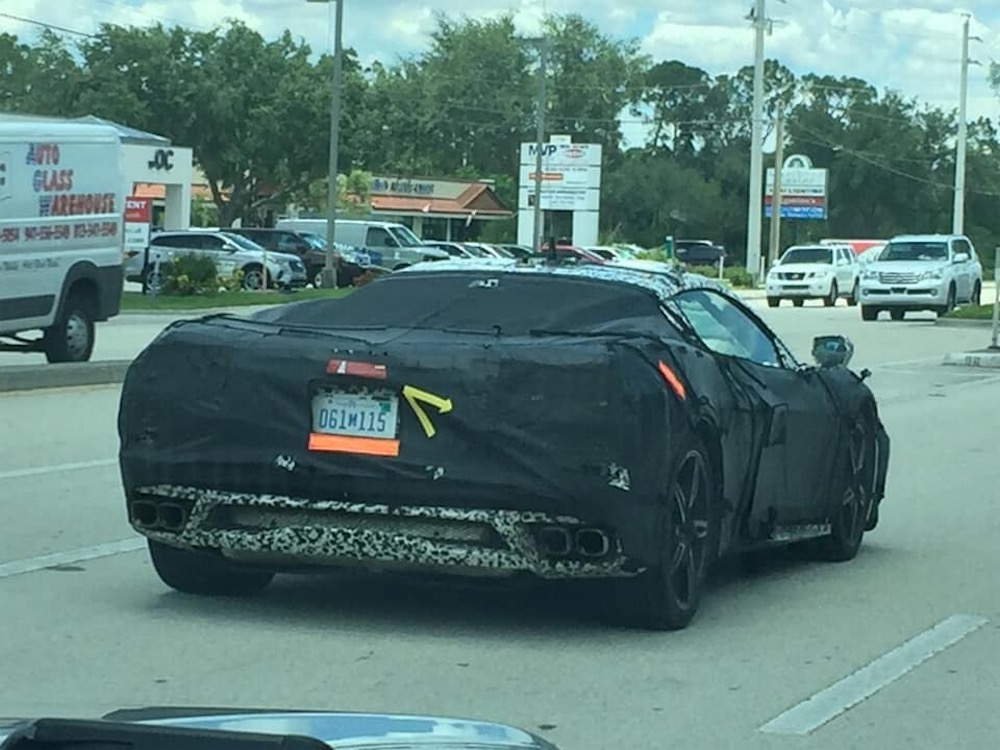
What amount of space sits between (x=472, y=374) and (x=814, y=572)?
2.89 metres

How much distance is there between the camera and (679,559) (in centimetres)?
776

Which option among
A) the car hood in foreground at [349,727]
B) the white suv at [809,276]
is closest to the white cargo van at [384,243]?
the white suv at [809,276]

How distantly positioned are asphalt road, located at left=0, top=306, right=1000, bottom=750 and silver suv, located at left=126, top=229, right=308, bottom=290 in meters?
36.8

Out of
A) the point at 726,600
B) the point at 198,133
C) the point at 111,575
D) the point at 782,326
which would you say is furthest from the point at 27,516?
the point at 198,133

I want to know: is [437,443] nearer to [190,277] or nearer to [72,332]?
[72,332]

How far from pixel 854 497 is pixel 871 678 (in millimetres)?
2675

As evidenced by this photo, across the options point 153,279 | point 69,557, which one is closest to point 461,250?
point 153,279

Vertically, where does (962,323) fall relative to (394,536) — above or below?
below

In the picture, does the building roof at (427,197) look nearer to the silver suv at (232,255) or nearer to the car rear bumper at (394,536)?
the silver suv at (232,255)

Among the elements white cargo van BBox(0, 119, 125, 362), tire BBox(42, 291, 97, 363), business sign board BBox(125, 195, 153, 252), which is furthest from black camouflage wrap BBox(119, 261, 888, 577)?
business sign board BBox(125, 195, 153, 252)

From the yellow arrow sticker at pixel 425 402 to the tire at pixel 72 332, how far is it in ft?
42.0

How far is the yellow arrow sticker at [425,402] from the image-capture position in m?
7.53

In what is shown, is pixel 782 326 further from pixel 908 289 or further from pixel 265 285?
pixel 265 285

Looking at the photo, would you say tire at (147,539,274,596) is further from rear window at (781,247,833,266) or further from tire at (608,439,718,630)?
rear window at (781,247,833,266)
